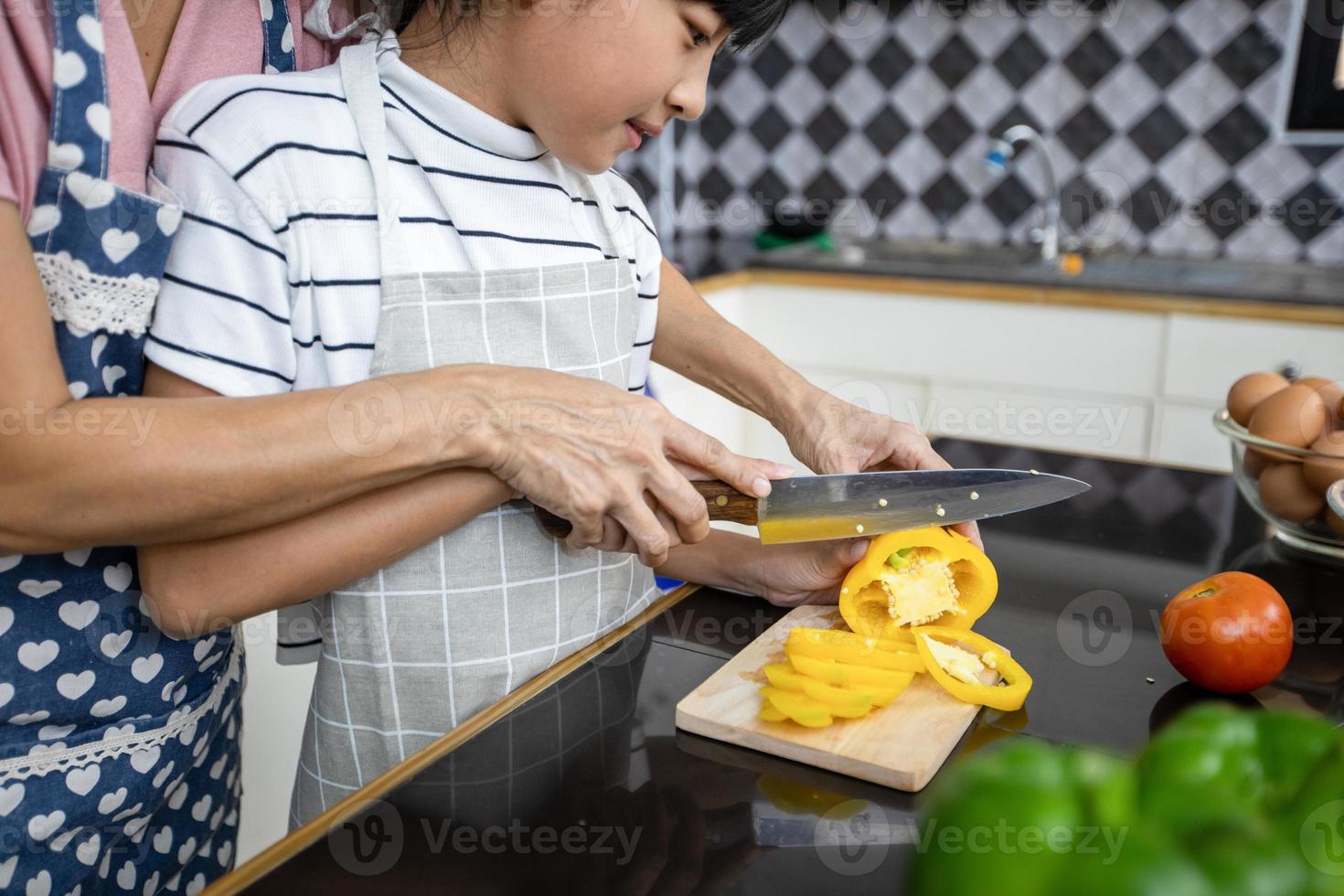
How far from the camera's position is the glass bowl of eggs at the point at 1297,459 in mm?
1042

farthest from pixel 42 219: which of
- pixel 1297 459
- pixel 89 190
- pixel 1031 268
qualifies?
pixel 1031 268

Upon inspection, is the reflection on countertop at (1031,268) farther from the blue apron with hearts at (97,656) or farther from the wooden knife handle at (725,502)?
the blue apron with hearts at (97,656)

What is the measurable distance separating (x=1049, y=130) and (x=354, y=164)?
241cm

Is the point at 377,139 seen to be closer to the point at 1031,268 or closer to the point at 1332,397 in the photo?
the point at 1332,397

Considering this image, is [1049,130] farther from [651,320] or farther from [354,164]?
[354,164]

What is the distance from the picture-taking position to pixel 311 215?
78 centimetres

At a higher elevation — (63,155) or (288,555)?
(63,155)

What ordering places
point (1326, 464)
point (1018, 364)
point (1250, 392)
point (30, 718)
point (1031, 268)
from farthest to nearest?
point (1031, 268), point (1018, 364), point (1250, 392), point (1326, 464), point (30, 718)

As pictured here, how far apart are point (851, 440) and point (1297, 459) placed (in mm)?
410

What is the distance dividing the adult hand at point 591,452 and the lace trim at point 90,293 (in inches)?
8.5

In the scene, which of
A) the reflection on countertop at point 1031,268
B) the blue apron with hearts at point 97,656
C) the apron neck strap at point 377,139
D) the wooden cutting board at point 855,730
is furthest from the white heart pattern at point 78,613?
the reflection on countertop at point 1031,268

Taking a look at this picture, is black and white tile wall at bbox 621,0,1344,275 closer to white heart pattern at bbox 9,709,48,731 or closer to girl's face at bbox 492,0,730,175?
girl's face at bbox 492,0,730,175

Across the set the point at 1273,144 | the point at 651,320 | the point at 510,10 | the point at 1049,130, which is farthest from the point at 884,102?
the point at 510,10

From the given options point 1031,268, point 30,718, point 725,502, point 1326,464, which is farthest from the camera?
point 1031,268
